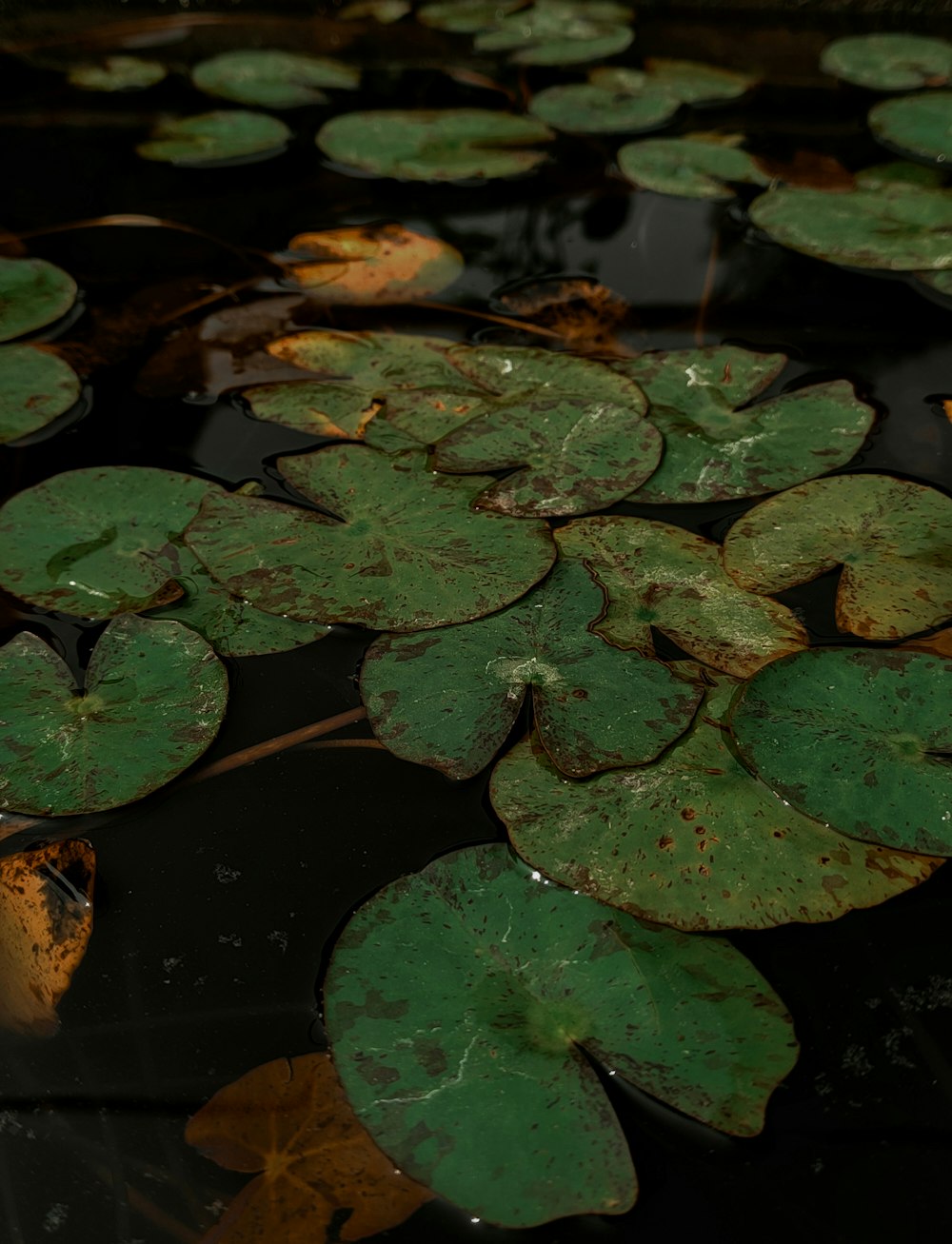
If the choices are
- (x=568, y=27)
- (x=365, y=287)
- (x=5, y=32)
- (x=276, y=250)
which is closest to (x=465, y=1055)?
(x=365, y=287)

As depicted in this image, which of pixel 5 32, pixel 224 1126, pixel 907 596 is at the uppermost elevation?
pixel 5 32

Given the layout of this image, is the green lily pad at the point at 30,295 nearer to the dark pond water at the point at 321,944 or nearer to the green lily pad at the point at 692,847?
the dark pond water at the point at 321,944

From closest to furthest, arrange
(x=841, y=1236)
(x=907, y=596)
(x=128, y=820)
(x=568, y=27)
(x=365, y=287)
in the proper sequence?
(x=841, y=1236) → (x=128, y=820) → (x=907, y=596) → (x=365, y=287) → (x=568, y=27)

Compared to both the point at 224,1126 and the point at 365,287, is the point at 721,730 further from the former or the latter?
the point at 365,287

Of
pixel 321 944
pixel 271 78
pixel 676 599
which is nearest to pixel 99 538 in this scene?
pixel 321 944

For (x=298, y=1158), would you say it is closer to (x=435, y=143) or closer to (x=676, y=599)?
(x=676, y=599)
